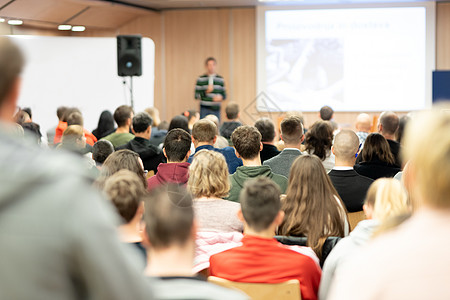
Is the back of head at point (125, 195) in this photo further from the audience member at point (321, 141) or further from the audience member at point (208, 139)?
the audience member at point (321, 141)

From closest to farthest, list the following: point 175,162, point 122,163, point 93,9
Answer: point 122,163 → point 175,162 → point 93,9

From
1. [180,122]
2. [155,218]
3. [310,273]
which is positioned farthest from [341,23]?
[155,218]

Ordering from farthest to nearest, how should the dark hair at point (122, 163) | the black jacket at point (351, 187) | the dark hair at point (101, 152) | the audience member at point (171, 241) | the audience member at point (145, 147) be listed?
the audience member at point (145, 147) < the dark hair at point (101, 152) < the black jacket at point (351, 187) < the dark hair at point (122, 163) < the audience member at point (171, 241)

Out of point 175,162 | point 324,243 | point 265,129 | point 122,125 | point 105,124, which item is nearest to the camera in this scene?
point 324,243

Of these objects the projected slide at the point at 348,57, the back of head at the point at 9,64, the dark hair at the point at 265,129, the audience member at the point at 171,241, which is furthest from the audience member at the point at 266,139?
the projected slide at the point at 348,57

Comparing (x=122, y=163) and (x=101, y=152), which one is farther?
(x=101, y=152)

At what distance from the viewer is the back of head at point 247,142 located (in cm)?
398

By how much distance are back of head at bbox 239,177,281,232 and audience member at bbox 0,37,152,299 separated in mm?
1347

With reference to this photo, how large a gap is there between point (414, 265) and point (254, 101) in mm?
9906

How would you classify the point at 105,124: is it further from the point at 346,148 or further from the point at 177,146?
the point at 346,148

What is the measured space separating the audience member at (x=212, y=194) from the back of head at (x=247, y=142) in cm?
70

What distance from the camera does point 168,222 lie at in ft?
4.78

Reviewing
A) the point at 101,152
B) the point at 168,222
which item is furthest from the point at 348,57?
the point at 168,222

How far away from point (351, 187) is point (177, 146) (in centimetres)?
121
